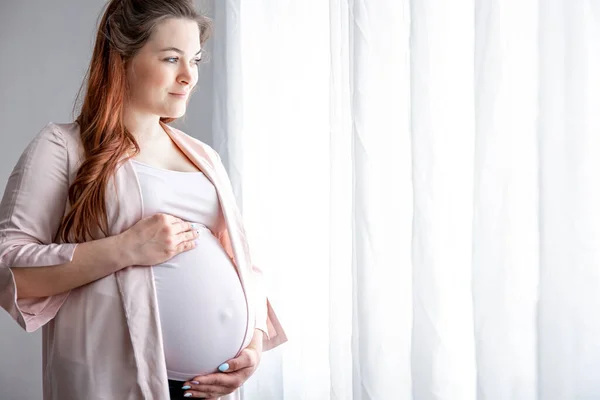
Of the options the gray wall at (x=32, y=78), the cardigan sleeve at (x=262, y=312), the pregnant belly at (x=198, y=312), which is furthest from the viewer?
the gray wall at (x=32, y=78)

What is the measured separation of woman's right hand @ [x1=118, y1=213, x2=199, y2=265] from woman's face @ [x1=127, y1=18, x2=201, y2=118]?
0.22 metres

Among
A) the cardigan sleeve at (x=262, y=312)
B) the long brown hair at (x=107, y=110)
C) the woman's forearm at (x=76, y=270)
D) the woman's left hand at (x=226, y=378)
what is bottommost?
the woman's left hand at (x=226, y=378)

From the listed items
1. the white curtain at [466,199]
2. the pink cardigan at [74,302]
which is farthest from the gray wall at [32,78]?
the pink cardigan at [74,302]

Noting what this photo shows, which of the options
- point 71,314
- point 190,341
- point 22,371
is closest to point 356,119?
point 190,341

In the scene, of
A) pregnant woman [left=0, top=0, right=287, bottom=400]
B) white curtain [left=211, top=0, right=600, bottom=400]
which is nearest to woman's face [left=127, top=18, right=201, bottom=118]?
pregnant woman [left=0, top=0, right=287, bottom=400]

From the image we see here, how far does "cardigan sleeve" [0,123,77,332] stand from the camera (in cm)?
107

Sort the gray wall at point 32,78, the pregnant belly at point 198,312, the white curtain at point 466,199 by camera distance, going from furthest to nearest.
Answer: the gray wall at point 32,78
the pregnant belly at point 198,312
the white curtain at point 466,199

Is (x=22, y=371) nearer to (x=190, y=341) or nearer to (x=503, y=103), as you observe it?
(x=190, y=341)

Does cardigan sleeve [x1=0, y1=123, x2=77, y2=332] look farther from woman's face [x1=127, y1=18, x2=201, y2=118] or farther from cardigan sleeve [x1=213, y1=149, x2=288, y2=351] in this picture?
cardigan sleeve [x1=213, y1=149, x2=288, y2=351]

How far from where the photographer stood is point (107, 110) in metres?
1.17

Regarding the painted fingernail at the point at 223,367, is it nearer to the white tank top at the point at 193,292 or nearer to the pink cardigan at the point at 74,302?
the white tank top at the point at 193,292

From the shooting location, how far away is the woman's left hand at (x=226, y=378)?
3.83ft

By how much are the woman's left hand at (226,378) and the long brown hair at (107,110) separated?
323mm

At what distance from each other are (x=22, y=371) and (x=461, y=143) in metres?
1.87
